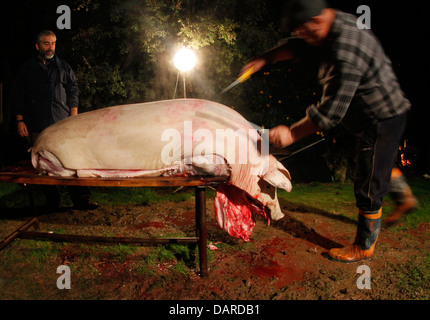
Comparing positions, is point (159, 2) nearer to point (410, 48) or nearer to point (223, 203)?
point (223, 203)

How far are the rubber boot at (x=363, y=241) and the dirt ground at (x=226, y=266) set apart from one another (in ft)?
0.26

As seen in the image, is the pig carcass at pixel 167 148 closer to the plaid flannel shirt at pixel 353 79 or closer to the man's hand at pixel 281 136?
the man's hand at pixel 281 136

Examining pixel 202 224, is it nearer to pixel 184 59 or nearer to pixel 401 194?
pixel 401 194

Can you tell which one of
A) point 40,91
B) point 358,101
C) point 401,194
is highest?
point 40,91

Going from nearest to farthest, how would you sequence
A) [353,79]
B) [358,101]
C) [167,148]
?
[353,79], [358,101], [167,148]

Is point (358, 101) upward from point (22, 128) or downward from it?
upward

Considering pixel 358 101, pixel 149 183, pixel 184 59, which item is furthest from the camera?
pixel 184 59

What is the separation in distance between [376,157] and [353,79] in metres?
0.84

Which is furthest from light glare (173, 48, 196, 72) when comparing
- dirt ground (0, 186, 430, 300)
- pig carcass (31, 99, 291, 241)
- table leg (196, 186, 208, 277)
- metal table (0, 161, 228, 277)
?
table leg (196, 186, 208, 277)

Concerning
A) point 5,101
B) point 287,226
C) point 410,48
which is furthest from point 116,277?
point 410,48

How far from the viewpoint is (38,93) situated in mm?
4375

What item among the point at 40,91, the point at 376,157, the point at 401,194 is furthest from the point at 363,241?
the point at 40,91

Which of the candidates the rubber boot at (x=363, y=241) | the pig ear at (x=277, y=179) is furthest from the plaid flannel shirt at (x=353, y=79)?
the rubber boot at (x=363, y=241)

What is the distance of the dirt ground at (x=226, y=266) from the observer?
2.77 m
